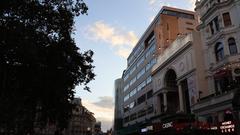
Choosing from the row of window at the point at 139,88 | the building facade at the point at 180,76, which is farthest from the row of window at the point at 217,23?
the row of window at the point at 139,88

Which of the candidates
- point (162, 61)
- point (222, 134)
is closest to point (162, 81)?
point (162, 61)

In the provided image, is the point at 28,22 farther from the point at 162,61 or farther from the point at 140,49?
the point at 140,49

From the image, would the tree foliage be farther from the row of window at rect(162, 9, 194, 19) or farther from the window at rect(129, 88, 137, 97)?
the window at rect(129, 88, 137, 97)

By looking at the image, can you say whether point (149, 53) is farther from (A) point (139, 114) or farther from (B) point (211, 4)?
(B) point (211, 4)

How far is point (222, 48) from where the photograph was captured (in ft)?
132

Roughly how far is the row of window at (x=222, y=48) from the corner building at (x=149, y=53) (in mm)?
19087

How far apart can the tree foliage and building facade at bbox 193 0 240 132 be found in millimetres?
19648

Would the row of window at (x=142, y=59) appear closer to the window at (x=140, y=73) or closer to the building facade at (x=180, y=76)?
the window at (x=140, y=73)

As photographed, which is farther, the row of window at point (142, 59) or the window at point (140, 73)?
the window at point (140, 73)

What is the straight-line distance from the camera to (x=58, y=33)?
25234 millimetres

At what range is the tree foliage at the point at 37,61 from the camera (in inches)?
832

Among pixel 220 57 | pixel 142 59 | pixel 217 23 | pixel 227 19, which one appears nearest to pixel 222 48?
pixel 220 57

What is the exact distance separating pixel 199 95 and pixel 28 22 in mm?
30454

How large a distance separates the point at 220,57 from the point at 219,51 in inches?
38.7
